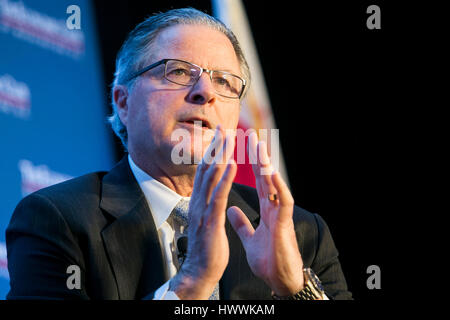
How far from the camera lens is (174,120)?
1.62 m

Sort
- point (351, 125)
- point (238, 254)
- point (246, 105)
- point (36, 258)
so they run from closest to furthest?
point (36, 258) → point (238, 254) → point (351, 125) → point (246, 105)

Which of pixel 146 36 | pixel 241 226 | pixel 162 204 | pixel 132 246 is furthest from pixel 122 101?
pixel 241 226

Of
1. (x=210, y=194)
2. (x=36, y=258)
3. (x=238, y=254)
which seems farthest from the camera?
(x=238, y=254)

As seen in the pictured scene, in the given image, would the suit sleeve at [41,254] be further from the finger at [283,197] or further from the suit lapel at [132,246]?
the finger at [283,197]

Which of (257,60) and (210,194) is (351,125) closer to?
(257,60)

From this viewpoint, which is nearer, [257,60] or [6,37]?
[6,37]

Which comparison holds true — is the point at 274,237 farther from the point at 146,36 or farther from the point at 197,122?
the point at 146,36

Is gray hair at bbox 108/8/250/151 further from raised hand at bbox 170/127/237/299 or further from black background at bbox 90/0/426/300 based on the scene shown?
raised hand at bbox 170/127/237/299

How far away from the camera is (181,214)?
162 cm

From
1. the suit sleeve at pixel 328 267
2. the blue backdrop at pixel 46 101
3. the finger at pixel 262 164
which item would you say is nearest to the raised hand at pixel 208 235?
the finger at pixel 262 164

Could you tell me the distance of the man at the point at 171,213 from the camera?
1230 millimetres

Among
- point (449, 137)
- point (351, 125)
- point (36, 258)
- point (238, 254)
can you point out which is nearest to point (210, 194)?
point (238, 254)

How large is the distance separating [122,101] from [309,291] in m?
1.04

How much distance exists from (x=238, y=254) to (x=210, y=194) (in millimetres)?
468
